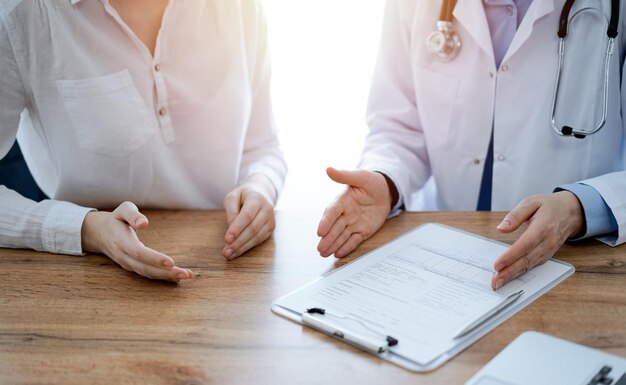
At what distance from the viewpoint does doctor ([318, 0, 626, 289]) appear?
3.98ft

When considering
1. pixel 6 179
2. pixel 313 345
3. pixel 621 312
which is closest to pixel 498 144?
pixel 621 312

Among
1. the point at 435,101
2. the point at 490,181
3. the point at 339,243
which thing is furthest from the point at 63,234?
the point at 490,181

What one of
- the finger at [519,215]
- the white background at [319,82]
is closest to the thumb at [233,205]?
the finger at [519,215]

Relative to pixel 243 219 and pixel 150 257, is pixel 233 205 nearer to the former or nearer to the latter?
pixel 243 219

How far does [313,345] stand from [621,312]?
1.44 ft

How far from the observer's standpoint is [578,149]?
4.46 ft

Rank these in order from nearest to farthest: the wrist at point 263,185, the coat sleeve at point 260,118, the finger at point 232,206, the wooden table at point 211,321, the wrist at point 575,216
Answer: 1. the wooden table at point 211,321
2. the wrist at point 575,216
3. the finger at point 232,206
4. the wrist at point 263,185
5. the coat sleeve at point 260,118

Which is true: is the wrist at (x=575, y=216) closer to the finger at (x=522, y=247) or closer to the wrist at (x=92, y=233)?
the finger at (x=522, y=247)

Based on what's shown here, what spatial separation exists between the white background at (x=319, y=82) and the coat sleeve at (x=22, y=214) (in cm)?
90

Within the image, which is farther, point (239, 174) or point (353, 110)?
point (353, 110)

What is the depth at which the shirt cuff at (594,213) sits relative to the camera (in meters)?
1.09

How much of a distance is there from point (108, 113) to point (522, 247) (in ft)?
2.78

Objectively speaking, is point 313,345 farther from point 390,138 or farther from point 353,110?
point 353,110

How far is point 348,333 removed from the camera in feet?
2.75
